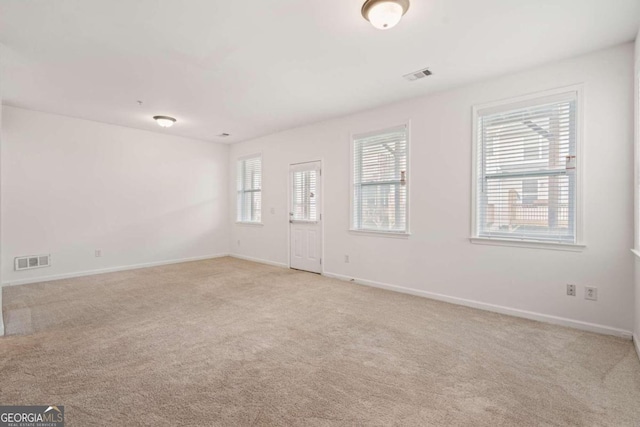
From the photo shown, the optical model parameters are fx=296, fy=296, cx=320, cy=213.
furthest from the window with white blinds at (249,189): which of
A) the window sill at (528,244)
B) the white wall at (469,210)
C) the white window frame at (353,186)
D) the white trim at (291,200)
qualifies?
the window sill at (528,244)

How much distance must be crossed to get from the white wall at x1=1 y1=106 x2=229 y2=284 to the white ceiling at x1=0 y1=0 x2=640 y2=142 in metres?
0.88

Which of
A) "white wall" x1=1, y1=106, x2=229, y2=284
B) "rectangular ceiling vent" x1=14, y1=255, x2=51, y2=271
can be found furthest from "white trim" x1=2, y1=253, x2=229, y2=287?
"rectangular ceiling vent" x1=14, y1=255, x2=51, y2=271

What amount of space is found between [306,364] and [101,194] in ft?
17.2

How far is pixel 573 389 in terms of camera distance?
6.64ft

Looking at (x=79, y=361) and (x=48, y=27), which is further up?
(x=48, y=27)

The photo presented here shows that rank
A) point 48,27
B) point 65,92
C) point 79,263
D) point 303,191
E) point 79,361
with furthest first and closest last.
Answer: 1. point 303,191
2. point 79,263
3. point 65,92
4. point 48,27
5. point 79,361

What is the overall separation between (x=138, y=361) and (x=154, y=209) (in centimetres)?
445

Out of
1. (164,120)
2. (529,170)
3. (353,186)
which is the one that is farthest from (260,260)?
(529,170)

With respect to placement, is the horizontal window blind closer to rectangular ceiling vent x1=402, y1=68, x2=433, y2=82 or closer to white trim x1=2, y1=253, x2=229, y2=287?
rectangular ceiling vent x1=402, y1=68, x2=433, y2=82

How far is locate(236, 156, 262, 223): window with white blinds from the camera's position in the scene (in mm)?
6730

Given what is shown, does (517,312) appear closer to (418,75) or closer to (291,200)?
(418,75)

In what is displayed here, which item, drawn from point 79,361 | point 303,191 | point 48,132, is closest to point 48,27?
point 79,361

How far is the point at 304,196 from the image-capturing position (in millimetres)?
5723

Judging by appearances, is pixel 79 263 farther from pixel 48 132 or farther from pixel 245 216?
pixel 245 216
